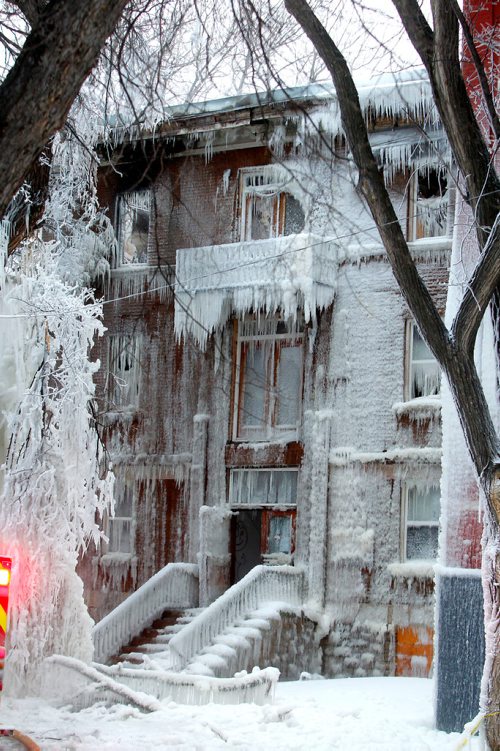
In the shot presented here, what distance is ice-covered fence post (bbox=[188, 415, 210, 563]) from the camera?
2308 centimetres

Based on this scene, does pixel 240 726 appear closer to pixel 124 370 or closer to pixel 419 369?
pixel 419 369

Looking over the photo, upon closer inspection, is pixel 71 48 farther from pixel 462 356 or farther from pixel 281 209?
pixel 281 209

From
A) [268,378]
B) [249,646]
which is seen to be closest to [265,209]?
[268,378]

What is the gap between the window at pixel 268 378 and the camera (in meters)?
23.1

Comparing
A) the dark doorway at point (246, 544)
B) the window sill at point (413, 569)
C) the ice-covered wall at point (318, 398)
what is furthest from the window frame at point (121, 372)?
the window sill at point (413, 569)

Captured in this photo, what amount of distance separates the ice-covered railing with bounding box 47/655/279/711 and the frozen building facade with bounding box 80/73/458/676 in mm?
4934

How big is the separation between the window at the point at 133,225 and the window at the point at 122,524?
568 centimetres

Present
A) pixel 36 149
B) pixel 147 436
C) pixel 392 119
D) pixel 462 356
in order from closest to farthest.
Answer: pixel 36 149, pixel 462 356, pixel 392 119, pixel 147 436

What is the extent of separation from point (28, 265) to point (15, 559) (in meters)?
4.23

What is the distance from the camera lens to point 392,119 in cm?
2239

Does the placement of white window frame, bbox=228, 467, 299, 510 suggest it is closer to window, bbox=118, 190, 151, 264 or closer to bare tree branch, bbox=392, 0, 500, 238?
window, bbox=118, 190, 151, 264

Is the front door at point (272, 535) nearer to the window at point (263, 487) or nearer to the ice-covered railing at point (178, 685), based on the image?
the window at point (263, 487)

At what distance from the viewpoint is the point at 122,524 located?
24375 mm

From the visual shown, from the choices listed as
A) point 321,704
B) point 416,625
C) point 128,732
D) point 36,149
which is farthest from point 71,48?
point 416,625
